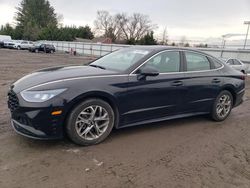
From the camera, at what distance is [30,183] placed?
2.95m

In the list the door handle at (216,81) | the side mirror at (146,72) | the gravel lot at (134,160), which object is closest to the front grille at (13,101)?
the gravel lot at (134,160)

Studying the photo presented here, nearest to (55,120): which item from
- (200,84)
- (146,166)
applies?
(146,166)

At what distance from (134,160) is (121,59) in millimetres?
2000

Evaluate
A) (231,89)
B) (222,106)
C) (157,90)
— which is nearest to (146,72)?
(157,90)

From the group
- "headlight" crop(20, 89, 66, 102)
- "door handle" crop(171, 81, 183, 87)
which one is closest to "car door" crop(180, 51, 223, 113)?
"door handle" crop(171, 81, 183, 87)

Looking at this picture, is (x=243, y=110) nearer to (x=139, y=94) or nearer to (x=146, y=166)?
(x=139, y=94)

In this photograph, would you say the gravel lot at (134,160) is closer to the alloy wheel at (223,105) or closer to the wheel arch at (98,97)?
the wheel arch at (98,97)

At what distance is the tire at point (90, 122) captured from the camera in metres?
3.76

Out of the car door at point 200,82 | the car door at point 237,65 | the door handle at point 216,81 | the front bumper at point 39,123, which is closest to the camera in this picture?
the front bumper at point 39,123

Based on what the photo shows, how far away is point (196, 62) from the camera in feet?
17.2

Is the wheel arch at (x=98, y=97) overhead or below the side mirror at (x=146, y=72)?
below

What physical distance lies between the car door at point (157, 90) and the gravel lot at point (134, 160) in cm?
38

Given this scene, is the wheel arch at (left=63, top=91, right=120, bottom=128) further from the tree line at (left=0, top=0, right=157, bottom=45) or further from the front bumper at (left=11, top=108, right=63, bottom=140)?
the tree line at (left=0, top=0, right=157, bottom=45)

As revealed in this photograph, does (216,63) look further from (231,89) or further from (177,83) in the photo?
(177,83)
